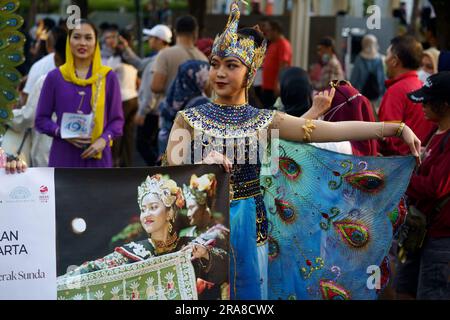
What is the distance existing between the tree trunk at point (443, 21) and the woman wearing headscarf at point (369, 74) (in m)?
1.53

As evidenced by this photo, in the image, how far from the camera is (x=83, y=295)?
4375mm

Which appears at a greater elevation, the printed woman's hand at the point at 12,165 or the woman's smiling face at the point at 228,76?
the woman's smiling face at the point at 228,76

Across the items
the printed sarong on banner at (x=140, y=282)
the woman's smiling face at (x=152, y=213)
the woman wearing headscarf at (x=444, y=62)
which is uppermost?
the woman wearing headscarf at (x=444, y=62)

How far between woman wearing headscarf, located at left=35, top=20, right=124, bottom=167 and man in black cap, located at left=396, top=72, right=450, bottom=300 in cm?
241

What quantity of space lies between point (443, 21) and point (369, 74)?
5.94ft

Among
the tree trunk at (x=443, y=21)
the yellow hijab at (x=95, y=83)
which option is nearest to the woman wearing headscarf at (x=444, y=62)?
the yellow hijab at (x=95, y=83)

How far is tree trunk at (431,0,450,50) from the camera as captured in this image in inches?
439

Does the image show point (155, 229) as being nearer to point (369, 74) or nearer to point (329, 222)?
point (329, 222)

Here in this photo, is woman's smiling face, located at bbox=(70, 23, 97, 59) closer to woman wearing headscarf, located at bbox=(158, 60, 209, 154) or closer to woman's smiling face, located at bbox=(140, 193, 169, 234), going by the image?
woman wearing headscarf, located at bbox=(158, 60, 209, 154)

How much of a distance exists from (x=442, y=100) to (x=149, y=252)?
7.39ft

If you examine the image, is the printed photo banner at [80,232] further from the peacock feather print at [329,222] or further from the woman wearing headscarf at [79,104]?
the woman wearing headscarf at [79,104]

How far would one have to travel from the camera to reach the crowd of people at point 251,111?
4.84 metres

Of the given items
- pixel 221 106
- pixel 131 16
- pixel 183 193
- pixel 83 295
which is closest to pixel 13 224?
pixel 83 295
